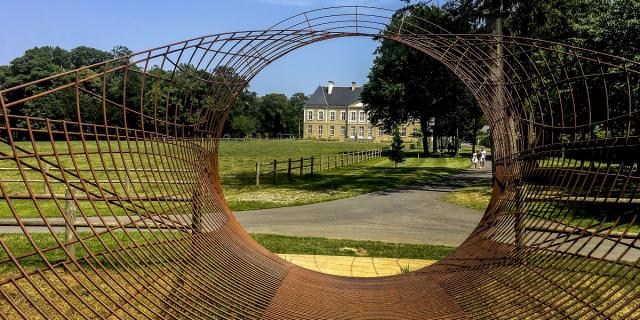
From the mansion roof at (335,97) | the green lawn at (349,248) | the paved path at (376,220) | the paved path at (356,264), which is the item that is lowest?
the paved path at (376,220)

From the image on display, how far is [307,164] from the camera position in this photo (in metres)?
31.3

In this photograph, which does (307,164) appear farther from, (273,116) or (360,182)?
(273,116)

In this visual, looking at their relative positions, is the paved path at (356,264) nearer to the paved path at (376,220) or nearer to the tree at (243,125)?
the paved path at (376,220)

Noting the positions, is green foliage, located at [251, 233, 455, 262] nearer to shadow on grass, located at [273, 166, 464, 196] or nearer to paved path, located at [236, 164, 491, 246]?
paved path, located at [236, 164, 491, 246]

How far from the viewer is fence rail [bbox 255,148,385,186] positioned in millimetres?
21391

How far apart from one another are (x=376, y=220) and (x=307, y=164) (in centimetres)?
1942

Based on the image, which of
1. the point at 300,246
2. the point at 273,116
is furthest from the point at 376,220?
the point at 273,116

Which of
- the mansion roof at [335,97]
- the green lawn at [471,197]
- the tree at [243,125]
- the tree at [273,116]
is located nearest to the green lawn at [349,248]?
the green lawn at [471,197]

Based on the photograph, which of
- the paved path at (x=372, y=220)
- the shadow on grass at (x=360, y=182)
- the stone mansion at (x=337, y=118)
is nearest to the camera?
the paved path at (x=372, y=220)

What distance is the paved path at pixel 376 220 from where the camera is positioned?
10070 mm

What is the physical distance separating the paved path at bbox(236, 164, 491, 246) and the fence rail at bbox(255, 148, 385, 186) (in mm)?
5768

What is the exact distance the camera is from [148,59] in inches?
132

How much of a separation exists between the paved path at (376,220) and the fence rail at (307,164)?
577 cm

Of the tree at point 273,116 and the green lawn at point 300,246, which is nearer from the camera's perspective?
the green lawn at point 300,246
